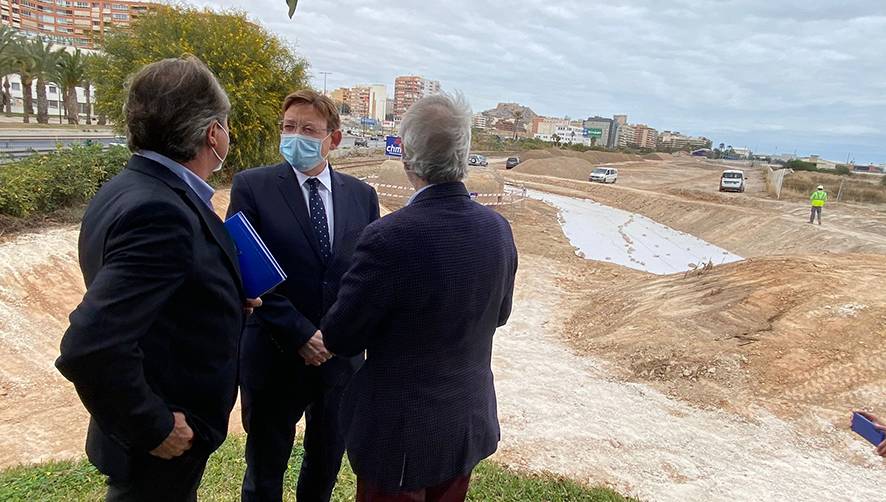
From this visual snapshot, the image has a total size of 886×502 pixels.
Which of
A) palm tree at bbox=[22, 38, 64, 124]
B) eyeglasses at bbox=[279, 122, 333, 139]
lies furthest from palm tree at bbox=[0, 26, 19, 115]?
eyeglasses at bbox=[279, 122, 333, 139]

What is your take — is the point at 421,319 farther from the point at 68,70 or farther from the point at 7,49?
the point at 68,70

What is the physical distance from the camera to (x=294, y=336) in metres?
2.34

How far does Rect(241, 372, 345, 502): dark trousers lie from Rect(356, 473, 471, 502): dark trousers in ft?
2.42

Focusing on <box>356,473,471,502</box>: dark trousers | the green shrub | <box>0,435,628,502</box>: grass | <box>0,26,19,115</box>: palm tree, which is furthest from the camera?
<box>0,26,19,115</box>: palm tree

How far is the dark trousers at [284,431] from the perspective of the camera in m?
2.52

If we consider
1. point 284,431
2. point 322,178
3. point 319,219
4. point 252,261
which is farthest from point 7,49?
point 252,261

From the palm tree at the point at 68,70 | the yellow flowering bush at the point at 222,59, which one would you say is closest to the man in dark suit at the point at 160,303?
the yellow flowering bush at the point at 222,59

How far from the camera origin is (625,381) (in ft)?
25.7

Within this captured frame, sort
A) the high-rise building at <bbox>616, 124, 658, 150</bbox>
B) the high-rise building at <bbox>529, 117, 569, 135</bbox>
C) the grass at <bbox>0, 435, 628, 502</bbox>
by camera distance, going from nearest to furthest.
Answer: the grass at <bbox>0, 435, 628, 502</bbox>
the high-rise building at <bbox>529, 117, 569, 135</bbox>
the high-rise building at <bbox>616, 124, 658, 150</bbox>

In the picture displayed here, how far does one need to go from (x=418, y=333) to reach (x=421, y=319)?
0.16 feet

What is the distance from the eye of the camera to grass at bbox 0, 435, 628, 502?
296cm

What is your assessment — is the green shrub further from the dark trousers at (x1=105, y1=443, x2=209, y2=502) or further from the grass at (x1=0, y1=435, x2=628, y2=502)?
the dark trousers at (x1=105, y1=443, x2=209, y2=502)

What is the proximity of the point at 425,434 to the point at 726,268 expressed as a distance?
11.5 m

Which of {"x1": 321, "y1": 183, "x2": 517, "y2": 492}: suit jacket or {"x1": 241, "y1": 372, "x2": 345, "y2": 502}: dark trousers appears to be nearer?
{"x1": 321, "y1": 183, "x2": 517, "y2": 492}: suit jacket
